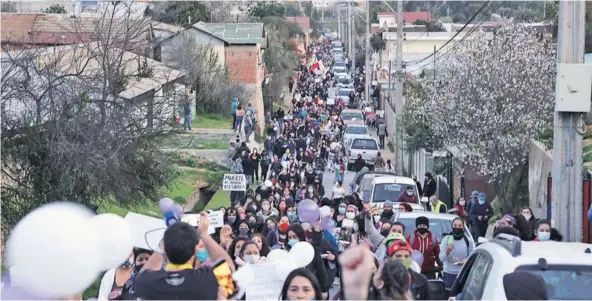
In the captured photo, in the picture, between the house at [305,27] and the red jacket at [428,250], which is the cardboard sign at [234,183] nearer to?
the red jacket at [428,250]

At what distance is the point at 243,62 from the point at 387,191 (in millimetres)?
33400

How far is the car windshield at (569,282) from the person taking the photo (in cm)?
742

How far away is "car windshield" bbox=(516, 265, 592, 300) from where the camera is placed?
7418 mm

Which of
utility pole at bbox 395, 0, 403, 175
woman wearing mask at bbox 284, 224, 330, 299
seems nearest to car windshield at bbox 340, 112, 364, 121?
utility pole at bbox 395, 0, 403, 175

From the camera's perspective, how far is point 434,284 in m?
8.38

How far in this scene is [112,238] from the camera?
7434 millimetres

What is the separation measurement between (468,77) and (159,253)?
2190 centimetres

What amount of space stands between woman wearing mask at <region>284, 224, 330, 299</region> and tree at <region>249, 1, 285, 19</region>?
83989 mm

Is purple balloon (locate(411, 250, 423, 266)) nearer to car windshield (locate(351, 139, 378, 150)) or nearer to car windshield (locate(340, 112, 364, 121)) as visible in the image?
car windshield (locate(351, 139, 378, 150))

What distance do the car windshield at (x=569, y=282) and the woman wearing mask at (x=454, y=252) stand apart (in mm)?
4718

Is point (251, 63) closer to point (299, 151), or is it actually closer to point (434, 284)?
point (299, 151)

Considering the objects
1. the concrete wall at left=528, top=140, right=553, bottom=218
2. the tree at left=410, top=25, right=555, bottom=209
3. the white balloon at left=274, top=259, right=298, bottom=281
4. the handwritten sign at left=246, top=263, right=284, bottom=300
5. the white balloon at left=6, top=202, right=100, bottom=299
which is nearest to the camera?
the white balloon at left=6, top=202, right=100, bottom=299

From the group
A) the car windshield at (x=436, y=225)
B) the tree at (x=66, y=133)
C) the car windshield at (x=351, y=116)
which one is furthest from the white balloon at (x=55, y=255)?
the car windshield at (x=351, y=116)

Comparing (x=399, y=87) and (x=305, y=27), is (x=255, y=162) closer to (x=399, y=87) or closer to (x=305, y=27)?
(x=399, y=87)
